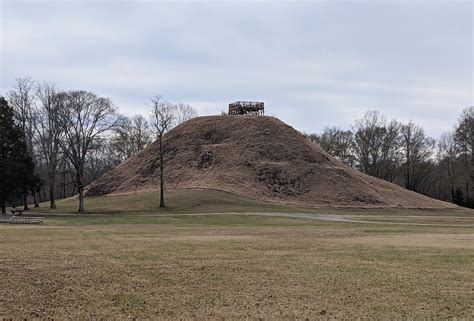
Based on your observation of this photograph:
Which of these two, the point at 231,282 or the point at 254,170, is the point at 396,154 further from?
the point at 231,282

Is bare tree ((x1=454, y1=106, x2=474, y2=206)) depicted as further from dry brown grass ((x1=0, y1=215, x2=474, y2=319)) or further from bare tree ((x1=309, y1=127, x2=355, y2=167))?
dry brown grass ((x1=0, y1=215, x2=474, y2=319))

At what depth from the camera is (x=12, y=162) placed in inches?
1892

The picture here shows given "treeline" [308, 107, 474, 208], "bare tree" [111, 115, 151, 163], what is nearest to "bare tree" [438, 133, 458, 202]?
"treeline" [308, 107, 474, 208]

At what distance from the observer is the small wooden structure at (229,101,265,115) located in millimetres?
89750

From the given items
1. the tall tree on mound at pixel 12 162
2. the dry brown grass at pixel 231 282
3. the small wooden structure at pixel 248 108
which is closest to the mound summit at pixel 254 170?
the small wooden structure at pixel 248 108

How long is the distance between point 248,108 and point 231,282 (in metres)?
79.4

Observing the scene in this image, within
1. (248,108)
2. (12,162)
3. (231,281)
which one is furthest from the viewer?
(248,108)

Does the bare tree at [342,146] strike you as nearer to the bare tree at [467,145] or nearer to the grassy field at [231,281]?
the bare tree at [467,145]

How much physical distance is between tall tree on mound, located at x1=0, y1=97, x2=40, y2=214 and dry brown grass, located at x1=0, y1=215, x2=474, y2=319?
3309 cm

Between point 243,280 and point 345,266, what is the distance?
346 cm

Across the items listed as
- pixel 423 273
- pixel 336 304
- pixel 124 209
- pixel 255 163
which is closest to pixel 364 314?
pixel 336 304

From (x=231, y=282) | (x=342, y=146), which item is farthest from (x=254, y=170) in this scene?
(x=231, y=282)

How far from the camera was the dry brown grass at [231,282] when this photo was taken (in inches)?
→ 361

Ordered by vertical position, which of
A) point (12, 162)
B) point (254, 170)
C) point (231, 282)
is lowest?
point (231, 282)
